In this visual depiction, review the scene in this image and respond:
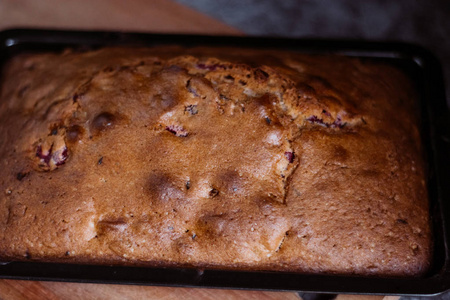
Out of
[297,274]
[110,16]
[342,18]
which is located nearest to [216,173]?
[297,274]

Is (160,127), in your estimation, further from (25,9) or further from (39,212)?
(25,9)

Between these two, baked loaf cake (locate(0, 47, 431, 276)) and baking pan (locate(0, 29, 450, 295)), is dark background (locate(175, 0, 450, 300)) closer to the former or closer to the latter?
baking pan (locate(0, 29, 450, 295))

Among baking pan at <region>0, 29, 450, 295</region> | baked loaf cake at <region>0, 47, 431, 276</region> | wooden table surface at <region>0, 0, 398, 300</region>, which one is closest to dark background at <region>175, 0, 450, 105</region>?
wooden table surface at <region>0, 0, 398, 300</region>

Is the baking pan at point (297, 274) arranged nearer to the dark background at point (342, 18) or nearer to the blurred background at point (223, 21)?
the blurred background at point (223, 21)

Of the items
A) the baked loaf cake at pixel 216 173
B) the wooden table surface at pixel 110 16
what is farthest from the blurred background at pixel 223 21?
the baked loaf cake at pixel 216 173

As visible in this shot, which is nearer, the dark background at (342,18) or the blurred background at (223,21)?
the blurred background at (223,21)
